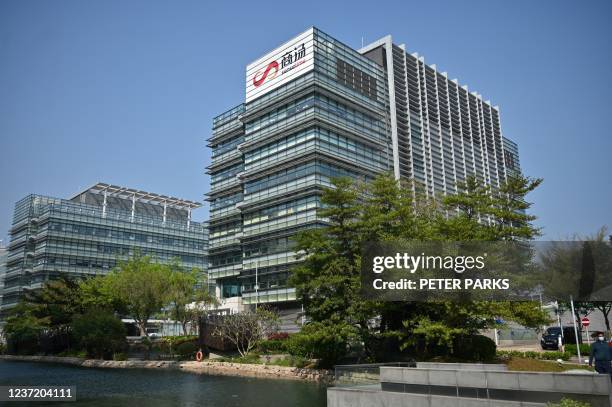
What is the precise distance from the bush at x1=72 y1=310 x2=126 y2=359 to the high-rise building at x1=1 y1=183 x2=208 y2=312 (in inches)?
1643

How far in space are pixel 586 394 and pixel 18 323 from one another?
74308 millimetres

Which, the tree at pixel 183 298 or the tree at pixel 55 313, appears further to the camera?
the tree at pixel 55 313

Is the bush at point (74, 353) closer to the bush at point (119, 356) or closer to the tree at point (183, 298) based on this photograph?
the bush at point (119, 356)

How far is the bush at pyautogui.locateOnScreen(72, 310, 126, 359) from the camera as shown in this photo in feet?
184

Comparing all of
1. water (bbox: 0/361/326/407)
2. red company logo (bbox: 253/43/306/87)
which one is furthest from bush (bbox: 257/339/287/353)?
red company logo (bbox: 253/43/306/87)

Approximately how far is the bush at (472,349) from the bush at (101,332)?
39.4 m

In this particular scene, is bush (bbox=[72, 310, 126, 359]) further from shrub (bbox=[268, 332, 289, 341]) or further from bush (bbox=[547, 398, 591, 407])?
bush (bbox=[547, 398, 591, 407])

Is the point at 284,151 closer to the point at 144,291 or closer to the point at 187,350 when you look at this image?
the point at 144,291

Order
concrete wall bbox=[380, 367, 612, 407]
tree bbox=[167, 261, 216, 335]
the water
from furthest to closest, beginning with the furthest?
tree bbox=[167, 261, 216, 335] → the water → concrete wall bbox=[380, 367, 612, 407]

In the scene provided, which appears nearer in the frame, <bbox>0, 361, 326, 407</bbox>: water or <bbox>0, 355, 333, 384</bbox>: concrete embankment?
<bbox>0, 361, 326, 407</bbox>: water

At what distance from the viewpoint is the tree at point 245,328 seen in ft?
154

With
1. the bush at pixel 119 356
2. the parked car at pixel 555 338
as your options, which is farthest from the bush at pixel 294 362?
the bush at pixel 119 356

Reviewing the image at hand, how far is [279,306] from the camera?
68.2 m

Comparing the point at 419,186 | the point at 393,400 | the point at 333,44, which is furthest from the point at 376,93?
the point at 393,400
